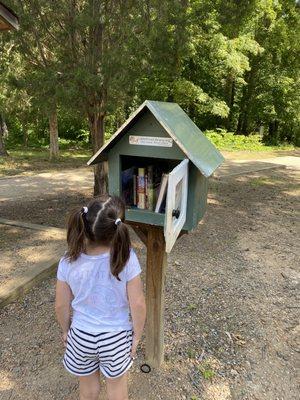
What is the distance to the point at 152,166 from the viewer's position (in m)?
2.53

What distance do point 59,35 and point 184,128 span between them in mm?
4392

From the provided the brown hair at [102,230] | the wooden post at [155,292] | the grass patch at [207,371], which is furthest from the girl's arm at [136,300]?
the grass patch at [207,371]

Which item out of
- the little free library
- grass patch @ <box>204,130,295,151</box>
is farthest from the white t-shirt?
grass patch @ <box>204,130,295,151</box>

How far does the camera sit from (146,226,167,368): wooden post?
94.1 inches

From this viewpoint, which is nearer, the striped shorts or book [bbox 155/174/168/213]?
the striped shorts

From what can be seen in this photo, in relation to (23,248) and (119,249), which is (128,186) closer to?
(119,249)

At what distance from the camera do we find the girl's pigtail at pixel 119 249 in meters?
1.71

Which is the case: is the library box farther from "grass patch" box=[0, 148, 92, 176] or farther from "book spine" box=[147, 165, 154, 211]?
"grass patch" box=[0, 148, 92, 176]

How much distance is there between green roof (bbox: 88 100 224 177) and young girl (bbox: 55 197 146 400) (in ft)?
1.74

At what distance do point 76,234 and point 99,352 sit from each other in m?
0.63

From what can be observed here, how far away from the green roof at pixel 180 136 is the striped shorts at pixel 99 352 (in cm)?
99

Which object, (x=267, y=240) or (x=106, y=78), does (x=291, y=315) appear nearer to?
(x=267, y=240)

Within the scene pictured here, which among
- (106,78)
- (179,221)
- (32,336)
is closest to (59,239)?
(32,336)

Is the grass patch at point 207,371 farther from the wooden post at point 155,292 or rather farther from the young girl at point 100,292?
the young girl at point 100,292
